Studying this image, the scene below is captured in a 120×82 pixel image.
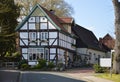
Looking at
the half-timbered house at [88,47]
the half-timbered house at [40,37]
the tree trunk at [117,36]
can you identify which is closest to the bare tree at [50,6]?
the half-timbered house at [88,47]

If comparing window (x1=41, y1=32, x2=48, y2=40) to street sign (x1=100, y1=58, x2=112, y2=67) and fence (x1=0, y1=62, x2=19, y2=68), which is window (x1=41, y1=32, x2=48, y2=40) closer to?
fence (x1=0, y1=62, x2=19, y2=68)

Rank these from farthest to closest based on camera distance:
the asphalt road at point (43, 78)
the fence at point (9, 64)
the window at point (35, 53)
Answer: the window at point (35, 53) < the fence at point (9, 64) < the asphalt road at point (43, 78)

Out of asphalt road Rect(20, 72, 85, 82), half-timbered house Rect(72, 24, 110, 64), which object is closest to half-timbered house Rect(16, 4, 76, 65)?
half-timbered house Rect(72, 24, 110, 64)

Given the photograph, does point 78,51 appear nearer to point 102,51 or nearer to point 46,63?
point 102,51

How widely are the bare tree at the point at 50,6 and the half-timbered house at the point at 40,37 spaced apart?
1394cm

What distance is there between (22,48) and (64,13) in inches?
977

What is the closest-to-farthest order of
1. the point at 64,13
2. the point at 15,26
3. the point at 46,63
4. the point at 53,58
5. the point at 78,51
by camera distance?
the point at 46,63, the point at 53,58, the point at 15,26, the point at 78,51, the point at 64,13

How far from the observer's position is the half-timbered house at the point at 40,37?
64.9 m

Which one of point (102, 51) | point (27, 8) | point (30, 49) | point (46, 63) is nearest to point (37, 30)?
point (30, 49)

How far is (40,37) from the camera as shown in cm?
6600

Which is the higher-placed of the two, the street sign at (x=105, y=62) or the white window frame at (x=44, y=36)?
the white window frame at (x=44, y=36)

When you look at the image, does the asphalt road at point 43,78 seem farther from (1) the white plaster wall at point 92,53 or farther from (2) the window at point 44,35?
(1) the white plaster wall at point 92,53

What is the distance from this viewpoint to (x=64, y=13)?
88.6 m

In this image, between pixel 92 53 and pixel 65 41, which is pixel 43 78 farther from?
pixel 92 53
